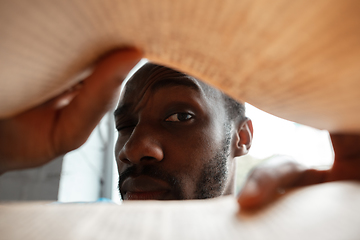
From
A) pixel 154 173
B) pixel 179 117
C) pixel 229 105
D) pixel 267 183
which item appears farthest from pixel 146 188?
pixel 267 183

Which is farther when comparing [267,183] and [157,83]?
[157,83]

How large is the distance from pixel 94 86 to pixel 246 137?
0.56 meters

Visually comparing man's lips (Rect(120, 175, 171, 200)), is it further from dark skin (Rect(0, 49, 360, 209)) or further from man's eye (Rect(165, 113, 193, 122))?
dark skin (Rect(0, 49, 360, 209))

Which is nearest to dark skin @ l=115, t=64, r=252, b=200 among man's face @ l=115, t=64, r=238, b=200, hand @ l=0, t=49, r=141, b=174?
man's face @ l=115, t=64, r=238, b=200

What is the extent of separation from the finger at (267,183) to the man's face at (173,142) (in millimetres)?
318

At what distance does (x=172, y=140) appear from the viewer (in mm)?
495

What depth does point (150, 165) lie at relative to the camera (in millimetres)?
491

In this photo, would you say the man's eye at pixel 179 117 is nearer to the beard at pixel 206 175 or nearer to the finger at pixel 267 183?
the beard at pixel 206 175

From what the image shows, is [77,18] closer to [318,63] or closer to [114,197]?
[318,63]

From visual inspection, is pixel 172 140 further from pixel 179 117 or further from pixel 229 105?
pixel 229 105

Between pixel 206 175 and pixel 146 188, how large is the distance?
0.11 meters

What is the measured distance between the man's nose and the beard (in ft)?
0.06

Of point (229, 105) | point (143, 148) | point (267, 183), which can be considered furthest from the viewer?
point (229, 105)

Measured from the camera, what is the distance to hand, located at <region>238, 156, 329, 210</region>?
138 millimetres
